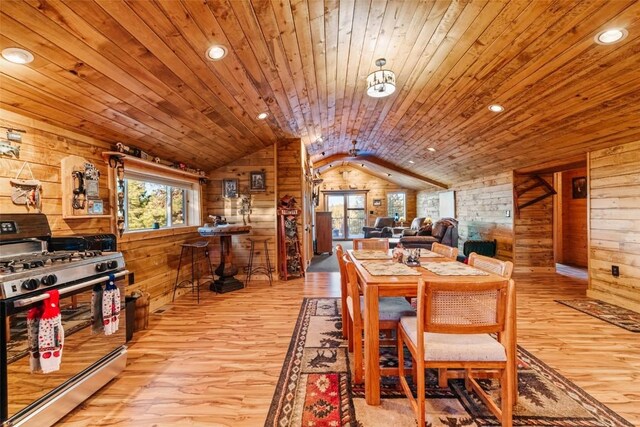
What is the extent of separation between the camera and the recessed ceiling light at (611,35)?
199 cm

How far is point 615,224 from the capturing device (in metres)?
3.63

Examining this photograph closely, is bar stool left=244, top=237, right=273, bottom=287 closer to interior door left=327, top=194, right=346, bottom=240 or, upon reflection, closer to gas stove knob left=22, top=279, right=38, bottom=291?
gas stove knob left=22, top=279, right=38, bottom=291

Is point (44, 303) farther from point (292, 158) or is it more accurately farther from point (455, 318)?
point (292, 158)

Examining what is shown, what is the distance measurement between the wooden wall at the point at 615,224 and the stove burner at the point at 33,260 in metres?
5.70

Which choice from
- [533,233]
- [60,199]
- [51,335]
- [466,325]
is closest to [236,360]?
[51,335]

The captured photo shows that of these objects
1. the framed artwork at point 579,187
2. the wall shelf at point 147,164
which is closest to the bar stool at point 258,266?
the wall shelf at point 147,164

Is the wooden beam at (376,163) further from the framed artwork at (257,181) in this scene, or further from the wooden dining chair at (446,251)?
the wooden dining chair at (446,251)

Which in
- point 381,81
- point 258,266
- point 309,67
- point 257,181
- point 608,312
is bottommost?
point 608,312

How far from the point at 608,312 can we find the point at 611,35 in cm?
313

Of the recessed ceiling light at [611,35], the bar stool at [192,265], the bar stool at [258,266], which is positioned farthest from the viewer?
the bar stool at [258,266]

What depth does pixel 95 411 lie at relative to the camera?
70.0 inches

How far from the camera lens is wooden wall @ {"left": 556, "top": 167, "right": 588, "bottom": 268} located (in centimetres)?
618

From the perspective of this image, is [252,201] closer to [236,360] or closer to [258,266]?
[258,266]

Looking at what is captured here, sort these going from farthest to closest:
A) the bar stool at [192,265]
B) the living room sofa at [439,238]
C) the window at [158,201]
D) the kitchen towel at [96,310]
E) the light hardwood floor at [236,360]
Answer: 1. the living room sofa at [439,238]
2. the bar stool at [192,265]
3. the window at [158,201]
4. the kitchen towel at [96,310]
5. the light hardwood floor at [236,360]
